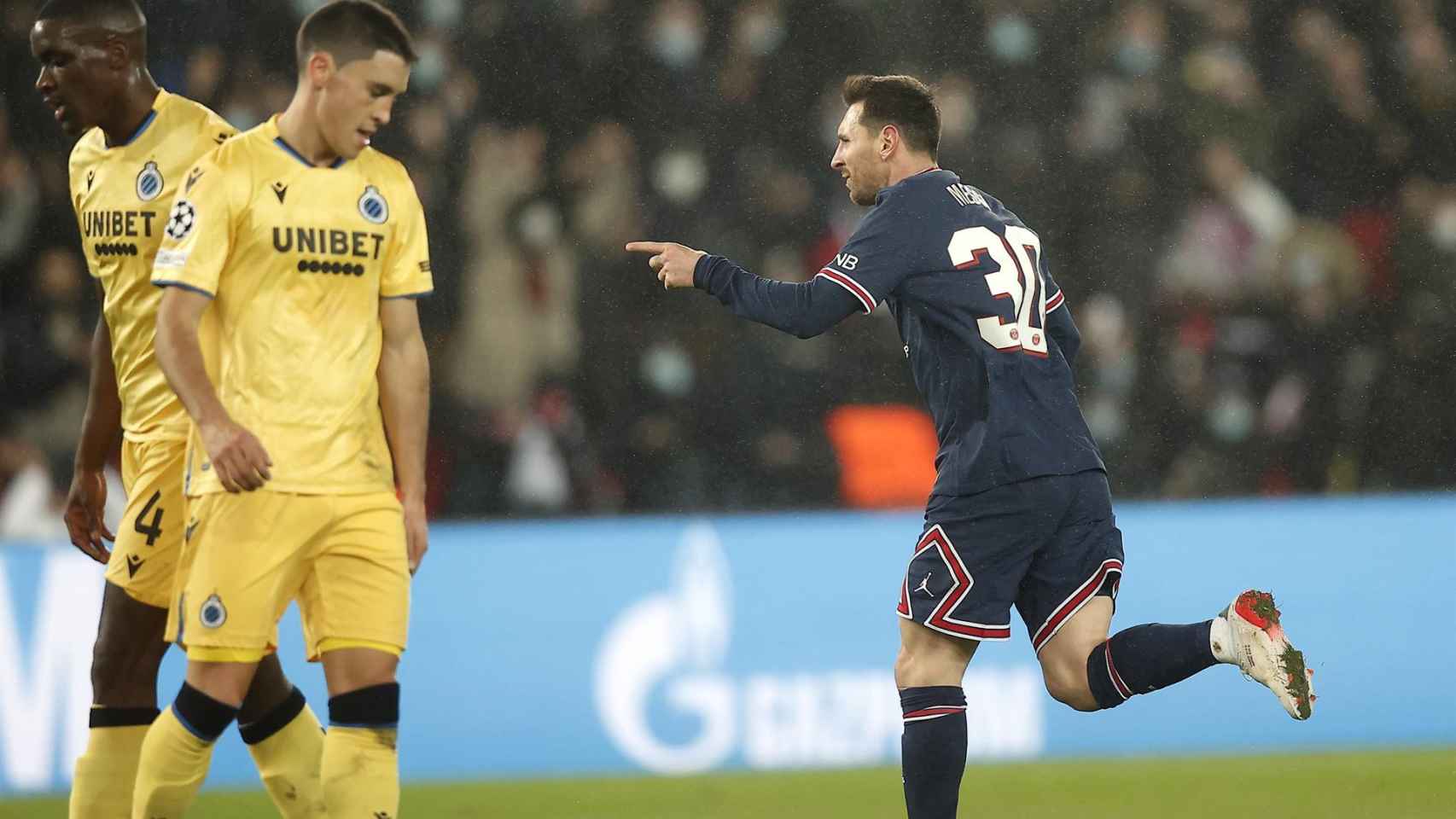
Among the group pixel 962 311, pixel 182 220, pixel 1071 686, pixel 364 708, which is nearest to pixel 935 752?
pixel 1071 686

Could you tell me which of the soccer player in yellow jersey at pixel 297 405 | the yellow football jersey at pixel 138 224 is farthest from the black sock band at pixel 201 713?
the yellow football jersey at pixel 138 224

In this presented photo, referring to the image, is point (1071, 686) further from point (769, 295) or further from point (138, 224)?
point (138, 224)

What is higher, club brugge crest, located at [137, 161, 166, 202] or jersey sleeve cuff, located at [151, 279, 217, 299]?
club brugge crest, located at [137, 161, 166, 202]

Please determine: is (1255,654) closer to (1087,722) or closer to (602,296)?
(1087,722)

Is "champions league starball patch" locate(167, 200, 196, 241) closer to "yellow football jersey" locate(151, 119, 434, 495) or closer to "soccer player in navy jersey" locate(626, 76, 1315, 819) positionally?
"yellow football jersey" locate(151, 119, 434, 495)

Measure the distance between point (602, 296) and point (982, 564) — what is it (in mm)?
5182

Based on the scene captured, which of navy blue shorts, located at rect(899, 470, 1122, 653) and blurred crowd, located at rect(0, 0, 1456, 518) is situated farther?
blurred crowd, located at rect(0, 0, 1456, 518)

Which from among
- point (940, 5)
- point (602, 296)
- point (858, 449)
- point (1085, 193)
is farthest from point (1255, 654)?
point (940, 5)

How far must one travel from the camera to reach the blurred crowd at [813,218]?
29.7ft

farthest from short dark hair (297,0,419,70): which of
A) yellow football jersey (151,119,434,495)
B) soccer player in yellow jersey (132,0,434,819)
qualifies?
yellow football jersey (151,119,434,495)

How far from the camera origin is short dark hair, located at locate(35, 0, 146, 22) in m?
4.27

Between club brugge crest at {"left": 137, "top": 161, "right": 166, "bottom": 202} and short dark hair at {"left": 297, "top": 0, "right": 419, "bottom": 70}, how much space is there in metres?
0.63

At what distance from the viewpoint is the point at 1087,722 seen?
7781mm

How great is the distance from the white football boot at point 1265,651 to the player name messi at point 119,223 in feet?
9.11
